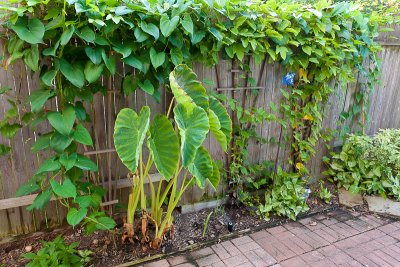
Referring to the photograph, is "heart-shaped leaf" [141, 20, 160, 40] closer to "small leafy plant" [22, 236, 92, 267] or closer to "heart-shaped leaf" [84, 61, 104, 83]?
"heart-shaped leaf" [84, 61, 104, 83]

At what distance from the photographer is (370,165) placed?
3.13 m

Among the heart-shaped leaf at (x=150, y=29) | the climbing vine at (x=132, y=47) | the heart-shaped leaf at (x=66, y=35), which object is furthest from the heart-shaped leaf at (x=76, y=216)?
the heart-shaped leaf at (x=150, y=29)

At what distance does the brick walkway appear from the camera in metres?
2.15

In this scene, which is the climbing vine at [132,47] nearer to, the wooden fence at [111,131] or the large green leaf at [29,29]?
the large green leaf at [29,29]

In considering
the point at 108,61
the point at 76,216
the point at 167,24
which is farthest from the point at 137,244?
Answer: the point at 167,24

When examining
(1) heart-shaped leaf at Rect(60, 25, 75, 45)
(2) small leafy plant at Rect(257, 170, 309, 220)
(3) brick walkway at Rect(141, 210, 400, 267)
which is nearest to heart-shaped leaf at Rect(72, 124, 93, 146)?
(1) heart-shaped leaf at Rect(60, 25, 75, 45)

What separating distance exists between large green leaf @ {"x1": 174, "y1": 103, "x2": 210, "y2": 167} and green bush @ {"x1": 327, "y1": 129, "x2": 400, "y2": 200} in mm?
2223

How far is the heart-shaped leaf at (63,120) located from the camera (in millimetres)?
1681

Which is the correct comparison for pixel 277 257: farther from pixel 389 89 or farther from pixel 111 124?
pixel 389 89

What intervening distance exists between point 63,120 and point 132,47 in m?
0.61

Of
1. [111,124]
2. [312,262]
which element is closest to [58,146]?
[111,124]

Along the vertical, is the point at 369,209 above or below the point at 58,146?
below

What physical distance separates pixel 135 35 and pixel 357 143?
2.61 metres

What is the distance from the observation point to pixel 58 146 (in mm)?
1738
